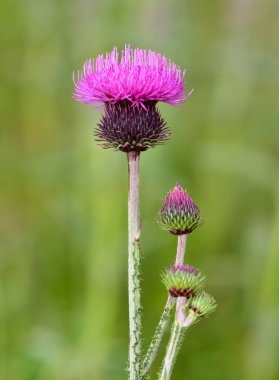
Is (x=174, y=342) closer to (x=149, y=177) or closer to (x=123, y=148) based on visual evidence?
(x=123, y=148)

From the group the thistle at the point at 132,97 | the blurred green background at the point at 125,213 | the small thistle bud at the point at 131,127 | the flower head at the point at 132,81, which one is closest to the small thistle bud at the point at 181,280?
the thistle at the point at 132,97

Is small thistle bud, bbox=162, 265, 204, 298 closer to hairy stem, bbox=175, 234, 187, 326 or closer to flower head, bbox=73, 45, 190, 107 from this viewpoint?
hairy stem, bbox=175, 234, 187, 326

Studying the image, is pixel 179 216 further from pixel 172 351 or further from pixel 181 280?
pixel 172 351

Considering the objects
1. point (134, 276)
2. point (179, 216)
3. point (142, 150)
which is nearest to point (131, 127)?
point (142, 150)

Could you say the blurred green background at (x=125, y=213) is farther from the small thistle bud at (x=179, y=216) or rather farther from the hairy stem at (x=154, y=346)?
the hairy stem at (x=154, y=346)

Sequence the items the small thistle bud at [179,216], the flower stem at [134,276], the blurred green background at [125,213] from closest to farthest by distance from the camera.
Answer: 1. the flower stem at [134,276]
2. the small thistle bud at [179,216]
3. the blurred green background at [125,213]

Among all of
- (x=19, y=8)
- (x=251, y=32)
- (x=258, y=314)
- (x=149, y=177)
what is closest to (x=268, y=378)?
(x=258, y=314)
